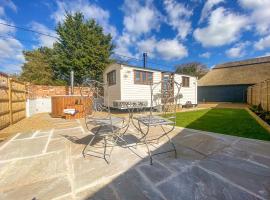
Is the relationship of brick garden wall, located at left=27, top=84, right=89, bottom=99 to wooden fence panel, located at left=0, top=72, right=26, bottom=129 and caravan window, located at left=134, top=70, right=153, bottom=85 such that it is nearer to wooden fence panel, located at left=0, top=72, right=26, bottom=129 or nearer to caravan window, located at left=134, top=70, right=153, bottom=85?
wooden fence panel, located at left=0, top=72, right=26, bottom=129

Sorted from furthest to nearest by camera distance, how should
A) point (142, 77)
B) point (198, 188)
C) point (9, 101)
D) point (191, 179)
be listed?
point (142, 77), point (9, 101), point (191, 179), point (198, 188)

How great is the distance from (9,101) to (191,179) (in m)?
6.34

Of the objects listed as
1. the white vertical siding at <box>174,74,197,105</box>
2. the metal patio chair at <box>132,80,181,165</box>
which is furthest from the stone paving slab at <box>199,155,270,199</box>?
the white vertical siding at <box>174,74,197,105</box>

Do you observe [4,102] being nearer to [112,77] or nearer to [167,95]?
[167,95]

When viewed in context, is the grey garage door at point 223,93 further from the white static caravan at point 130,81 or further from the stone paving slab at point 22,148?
the stone paving slab at point 22,148

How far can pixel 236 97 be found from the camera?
56.9 feet

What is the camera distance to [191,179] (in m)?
1.68

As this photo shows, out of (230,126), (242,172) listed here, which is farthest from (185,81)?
(242,172)

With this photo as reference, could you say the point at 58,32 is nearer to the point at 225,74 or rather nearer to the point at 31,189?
the point at 31,189

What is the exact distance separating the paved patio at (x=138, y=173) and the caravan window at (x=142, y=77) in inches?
266

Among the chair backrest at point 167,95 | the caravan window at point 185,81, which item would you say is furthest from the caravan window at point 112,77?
the chair backrest at point 167,95

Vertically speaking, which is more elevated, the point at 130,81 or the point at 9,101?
the point at 130,81

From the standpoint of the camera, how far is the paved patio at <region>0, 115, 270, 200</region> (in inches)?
57.4

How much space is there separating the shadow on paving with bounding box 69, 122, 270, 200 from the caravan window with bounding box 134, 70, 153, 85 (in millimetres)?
7109
